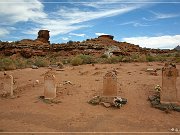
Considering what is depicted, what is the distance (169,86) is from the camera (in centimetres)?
995

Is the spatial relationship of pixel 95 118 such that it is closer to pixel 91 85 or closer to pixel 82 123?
pixel 82 123

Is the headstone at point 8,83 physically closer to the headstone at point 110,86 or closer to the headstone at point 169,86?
the headstone at point 110,86

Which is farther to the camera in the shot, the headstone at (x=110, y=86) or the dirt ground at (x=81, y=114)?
the headstone at (x=110, y=86)

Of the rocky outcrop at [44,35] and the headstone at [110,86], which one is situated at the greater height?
the rocky outcrop at [44,35]

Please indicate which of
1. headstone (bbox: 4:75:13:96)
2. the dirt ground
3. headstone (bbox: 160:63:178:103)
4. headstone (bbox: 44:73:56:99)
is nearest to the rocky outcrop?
the dirt ground

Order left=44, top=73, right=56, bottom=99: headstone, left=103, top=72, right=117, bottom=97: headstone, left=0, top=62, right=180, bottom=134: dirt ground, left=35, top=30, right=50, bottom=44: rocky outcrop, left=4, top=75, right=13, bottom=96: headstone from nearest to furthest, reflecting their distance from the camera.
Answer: left=0, top=62, right=180, bottom=134: dirt ground → left=103, top=72, right=117, bottom=97: headstone → left=44, top=73, right=56, bottom=99: headstone → left=4, top=75, right=13, bottom=96: headstone → left=35, top=30, right=50, bottom=44: rocky outcrop

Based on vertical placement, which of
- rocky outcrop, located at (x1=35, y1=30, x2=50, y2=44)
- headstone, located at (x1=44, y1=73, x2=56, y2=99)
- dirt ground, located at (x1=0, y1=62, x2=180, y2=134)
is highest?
rocky outcrop, located at (x1=35, y1=30, x2=50, y2=44)

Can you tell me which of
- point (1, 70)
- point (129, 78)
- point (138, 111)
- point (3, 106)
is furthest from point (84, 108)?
point (1, 70)

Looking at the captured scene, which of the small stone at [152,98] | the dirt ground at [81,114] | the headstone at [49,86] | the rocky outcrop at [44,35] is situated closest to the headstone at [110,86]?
the dirt ground at [81,114]

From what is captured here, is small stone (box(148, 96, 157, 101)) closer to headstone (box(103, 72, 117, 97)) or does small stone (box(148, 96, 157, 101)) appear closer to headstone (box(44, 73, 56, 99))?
headstone (box(103, 72, 117, 97))

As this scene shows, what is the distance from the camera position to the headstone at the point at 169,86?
9.90m

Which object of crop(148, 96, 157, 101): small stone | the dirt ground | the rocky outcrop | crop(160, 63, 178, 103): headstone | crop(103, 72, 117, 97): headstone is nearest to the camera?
the dirt ground

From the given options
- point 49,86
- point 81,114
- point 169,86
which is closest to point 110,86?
point 81,114

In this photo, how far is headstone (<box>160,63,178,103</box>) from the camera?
990cm
